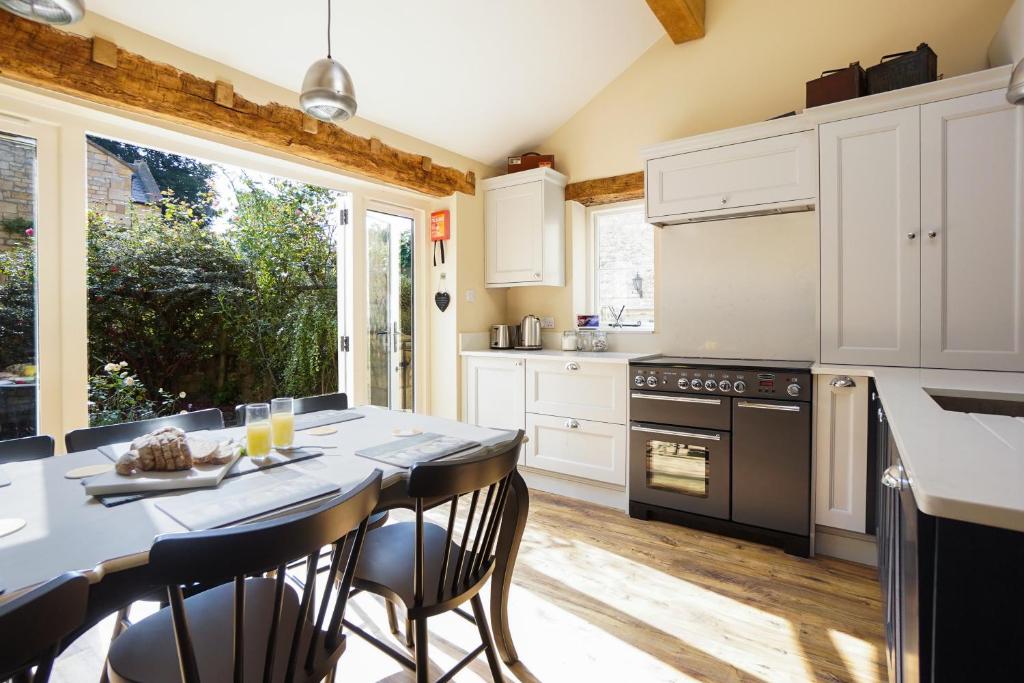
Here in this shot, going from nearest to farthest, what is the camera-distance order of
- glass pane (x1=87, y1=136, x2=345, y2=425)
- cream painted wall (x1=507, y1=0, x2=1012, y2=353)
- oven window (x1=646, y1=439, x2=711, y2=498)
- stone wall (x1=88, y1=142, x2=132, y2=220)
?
cream painted wall (x1=507, y1=0, x2=1012, y2=353), oven window (x1=646, y1=439, x2=711, y2=498), stone wall (x1=88, y1=142, x2=132, y2=220), glass pane (x1=87, y1=136, x2=345, y2=425)

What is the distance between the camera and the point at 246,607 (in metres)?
1.24

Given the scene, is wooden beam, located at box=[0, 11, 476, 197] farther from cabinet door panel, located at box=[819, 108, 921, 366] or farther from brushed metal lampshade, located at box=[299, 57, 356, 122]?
cabinet door panel, located at box=[819, 108, 921, 366]

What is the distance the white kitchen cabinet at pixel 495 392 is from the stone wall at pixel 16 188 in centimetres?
256

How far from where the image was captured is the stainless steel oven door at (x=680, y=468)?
276 cm

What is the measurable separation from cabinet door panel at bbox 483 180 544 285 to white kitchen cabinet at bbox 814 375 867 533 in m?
2.06

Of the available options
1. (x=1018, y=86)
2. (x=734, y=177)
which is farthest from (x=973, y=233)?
(x=734, y=177)

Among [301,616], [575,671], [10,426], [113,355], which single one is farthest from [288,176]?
[575,671]

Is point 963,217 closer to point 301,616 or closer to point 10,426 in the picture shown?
point 301,616

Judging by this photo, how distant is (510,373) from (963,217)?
8.53 feet

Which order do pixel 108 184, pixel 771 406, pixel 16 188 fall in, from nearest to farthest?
pixel 16 188, pixel 771 406, pixel 108 184

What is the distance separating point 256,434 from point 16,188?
173cm

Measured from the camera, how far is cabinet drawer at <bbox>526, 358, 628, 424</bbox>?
3.18m

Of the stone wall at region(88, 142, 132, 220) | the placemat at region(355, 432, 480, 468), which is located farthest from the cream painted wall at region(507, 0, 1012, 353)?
the stone wall at region(88, 142, 132, 220)

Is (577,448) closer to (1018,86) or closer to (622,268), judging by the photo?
(622,268)
